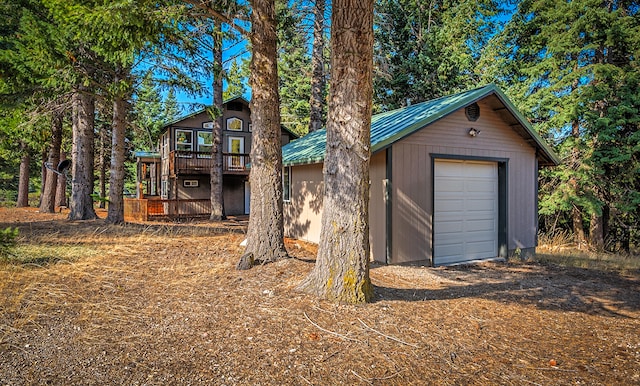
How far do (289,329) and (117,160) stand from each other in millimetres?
10493

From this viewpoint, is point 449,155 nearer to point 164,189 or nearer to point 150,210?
point 150,210

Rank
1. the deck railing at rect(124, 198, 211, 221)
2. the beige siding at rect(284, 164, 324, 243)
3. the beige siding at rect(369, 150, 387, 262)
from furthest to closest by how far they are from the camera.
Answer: the deck railing at rect(124, 198, 211, 221) → the beige siding at rect(284, 164, 324, 243) → the beige siding at rect(369, 150, 387, 262)

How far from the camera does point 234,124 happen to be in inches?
842

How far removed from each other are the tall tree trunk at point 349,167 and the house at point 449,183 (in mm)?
2781

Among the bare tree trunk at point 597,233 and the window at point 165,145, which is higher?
the window at point 165,145

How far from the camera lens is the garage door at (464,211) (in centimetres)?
859

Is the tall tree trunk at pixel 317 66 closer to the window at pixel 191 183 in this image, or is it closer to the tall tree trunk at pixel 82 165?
the window at pixel 191 183

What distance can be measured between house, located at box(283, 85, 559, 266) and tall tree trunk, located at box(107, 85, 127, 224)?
541 cm

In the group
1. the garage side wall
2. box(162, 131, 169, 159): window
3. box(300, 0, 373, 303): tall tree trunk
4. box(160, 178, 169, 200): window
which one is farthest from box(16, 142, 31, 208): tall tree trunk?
box(300, 0, 373, 303): tall tree trunk

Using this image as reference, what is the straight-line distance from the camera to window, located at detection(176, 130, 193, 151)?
20781 mm

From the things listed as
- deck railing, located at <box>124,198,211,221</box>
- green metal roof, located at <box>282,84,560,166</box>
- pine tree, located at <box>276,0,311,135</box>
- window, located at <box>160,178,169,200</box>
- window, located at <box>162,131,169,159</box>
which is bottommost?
deck railing, located at <box>124,198,211,221</box>

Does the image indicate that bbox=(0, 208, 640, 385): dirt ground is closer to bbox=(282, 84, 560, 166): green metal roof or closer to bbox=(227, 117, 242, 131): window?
bbox=(282, 84, 560, 166): green metal roof

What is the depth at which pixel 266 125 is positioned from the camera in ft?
21.8

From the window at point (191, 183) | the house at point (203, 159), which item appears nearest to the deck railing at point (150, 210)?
the house at point (203, 159)
